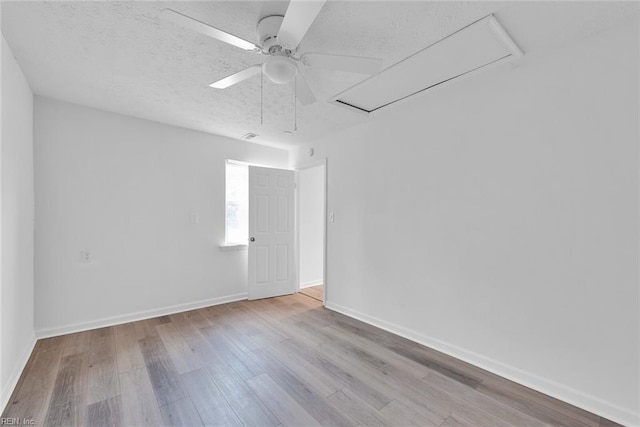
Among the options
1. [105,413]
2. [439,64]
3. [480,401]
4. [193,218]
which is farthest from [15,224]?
[480,401]

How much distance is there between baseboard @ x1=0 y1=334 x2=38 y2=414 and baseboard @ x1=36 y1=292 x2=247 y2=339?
0.30 m

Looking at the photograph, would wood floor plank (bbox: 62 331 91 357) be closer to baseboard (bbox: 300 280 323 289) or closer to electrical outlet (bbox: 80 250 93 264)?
electrical outlet (bbox: 80 250 93 264)

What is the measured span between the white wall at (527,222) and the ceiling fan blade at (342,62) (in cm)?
122

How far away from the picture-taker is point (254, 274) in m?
4.14

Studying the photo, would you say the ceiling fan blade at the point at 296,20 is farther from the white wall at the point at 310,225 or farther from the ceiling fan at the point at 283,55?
the white wall at the point at 310,225

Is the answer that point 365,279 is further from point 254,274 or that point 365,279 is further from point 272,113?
point 272,113

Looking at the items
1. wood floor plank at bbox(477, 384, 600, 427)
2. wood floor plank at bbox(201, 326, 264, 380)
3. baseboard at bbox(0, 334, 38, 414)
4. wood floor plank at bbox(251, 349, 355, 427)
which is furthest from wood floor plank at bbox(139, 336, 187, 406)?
wood floor plank at bbox(477, 384, 600, 427)

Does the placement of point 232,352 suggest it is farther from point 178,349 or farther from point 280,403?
point 280,403

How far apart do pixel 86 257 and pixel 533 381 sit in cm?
430

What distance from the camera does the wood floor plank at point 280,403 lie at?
1.69 m

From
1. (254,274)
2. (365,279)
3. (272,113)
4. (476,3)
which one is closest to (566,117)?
(476,3)

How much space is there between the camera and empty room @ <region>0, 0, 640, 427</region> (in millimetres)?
1692

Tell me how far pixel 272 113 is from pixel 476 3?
6.89ft

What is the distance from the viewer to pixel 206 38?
185cm
